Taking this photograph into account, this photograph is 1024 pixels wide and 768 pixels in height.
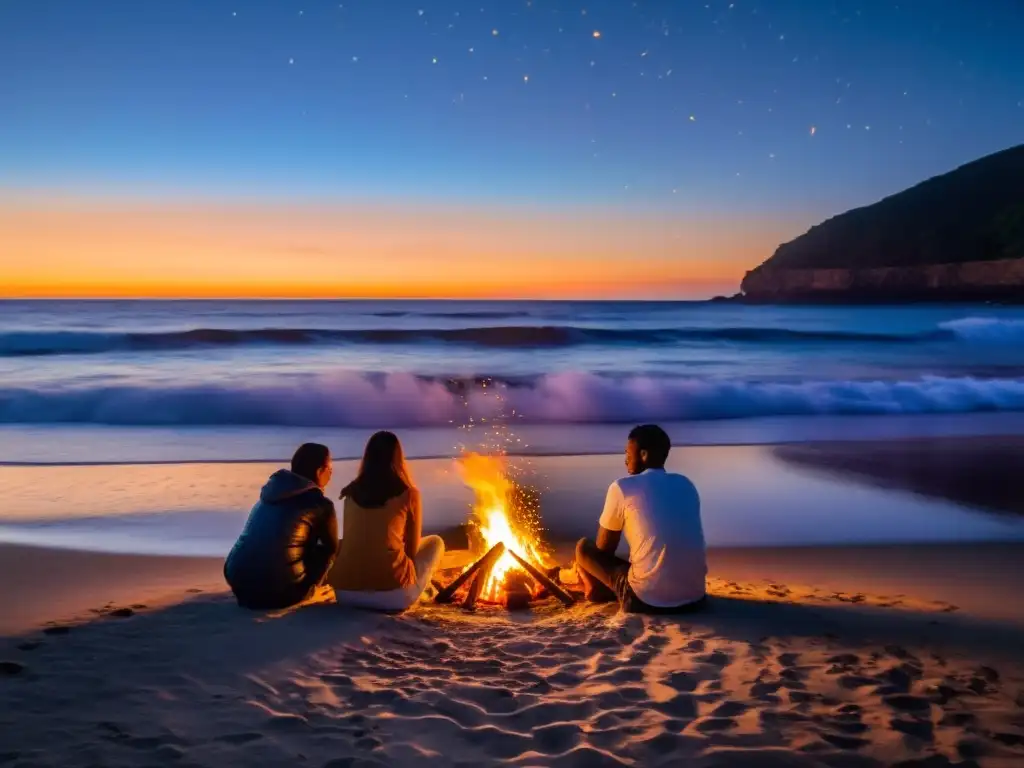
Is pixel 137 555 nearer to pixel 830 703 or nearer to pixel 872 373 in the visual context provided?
pixel 830 703

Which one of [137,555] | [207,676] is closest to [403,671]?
[207,676]

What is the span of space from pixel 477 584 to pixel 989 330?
156 ft

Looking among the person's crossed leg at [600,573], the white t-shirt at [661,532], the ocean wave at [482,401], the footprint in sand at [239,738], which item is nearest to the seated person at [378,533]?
the person's crossed leg at [600,573]

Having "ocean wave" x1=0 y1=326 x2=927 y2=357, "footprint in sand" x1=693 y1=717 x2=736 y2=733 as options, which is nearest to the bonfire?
"footprint in sand" x1=693 y1=717 x2=736 y2=733

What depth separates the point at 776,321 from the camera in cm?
5978

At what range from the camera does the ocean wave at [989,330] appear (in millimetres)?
43125

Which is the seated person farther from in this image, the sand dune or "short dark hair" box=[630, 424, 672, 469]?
"short dark hair" box=[630, 424, 672, 469]

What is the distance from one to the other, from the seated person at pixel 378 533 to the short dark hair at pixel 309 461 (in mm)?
293

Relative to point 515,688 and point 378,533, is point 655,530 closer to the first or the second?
point 515,688

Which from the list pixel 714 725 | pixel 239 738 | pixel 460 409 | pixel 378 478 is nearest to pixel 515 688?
pixel 714 725

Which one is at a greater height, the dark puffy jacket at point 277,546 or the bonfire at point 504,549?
the dark puffy jacket at point 277,546

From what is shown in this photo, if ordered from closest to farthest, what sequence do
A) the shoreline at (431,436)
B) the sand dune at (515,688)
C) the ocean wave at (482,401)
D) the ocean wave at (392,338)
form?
1. the sand dune at (515,688)
2. the shoreline at (431,436)
3. the ocean wave at (482,401)
4. the ocean wave at (392,338)

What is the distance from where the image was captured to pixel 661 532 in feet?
15.8

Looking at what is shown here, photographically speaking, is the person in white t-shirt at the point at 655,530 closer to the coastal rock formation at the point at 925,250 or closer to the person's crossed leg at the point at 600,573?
the person's crossed leg at the point at 600,573
